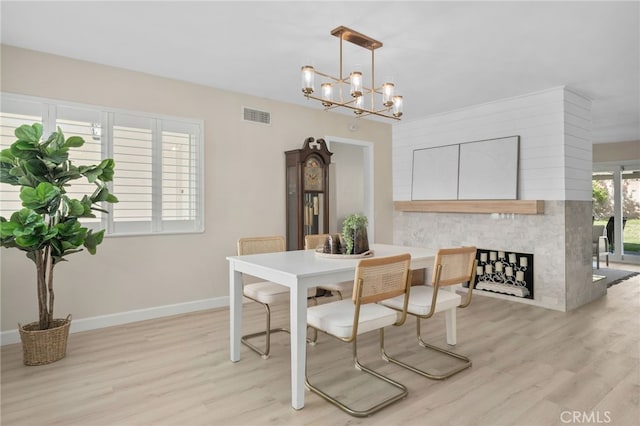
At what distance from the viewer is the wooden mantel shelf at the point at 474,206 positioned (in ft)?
14.7

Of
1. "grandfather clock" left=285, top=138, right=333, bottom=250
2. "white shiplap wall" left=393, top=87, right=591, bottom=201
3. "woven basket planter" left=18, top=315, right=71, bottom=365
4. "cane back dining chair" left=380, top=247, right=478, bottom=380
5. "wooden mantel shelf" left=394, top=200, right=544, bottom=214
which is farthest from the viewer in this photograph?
"grandfather clock" left=285, top=138, right=333, bottom=250

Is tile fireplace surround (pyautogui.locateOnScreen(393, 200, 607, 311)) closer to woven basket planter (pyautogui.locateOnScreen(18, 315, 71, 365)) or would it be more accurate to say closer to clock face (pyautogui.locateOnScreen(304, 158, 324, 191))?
clock face (pyautogui.locateOnScreen(304, 158, 324, 191))

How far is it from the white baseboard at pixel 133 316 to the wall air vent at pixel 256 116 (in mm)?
2186

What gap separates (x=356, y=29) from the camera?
→ 2955 millimetres

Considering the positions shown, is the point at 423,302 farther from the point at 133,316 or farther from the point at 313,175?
the point at 133,316

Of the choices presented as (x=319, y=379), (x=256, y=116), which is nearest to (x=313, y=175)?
(x=256, y=116)

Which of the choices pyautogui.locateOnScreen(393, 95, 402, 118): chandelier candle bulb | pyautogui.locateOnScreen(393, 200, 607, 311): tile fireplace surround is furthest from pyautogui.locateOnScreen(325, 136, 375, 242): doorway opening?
pyautogui.locateOnScreen(393, 95, 402, 118): chandelier candle bulb

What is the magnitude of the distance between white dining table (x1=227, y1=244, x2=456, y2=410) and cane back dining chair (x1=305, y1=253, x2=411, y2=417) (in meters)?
0.19

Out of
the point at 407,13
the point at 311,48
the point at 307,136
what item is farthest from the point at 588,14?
the point at 307,136

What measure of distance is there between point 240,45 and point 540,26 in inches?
94.9

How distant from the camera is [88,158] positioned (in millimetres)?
3664

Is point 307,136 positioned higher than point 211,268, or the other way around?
point 307,136

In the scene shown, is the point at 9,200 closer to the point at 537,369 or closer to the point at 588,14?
the point at 537,369

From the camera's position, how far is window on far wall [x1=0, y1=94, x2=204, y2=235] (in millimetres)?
3398
